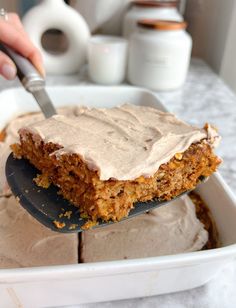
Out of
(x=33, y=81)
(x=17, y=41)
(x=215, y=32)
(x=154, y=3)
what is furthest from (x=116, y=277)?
(x=215, y=32)

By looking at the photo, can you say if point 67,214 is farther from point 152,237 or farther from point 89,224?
point 152,237

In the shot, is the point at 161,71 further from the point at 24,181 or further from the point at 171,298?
the point at 171,298

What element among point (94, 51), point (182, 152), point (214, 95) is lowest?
point (214, 95)

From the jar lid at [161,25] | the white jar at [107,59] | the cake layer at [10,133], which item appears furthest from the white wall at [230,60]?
the cake layer at [10,133]

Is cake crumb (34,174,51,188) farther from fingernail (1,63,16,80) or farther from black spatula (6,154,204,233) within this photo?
fingernail (1,63,16,80)

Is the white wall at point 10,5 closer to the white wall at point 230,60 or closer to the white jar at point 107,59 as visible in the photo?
the white jar at point 107,59

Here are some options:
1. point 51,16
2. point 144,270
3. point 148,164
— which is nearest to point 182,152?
point 148,164

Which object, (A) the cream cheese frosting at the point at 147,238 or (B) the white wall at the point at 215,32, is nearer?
(A) the cream cheese frosting at the point at 147,238

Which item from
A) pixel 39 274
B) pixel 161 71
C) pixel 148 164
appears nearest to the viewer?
pixel 39 274
